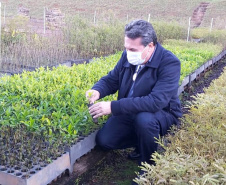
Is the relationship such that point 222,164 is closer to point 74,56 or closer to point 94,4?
point 74,56

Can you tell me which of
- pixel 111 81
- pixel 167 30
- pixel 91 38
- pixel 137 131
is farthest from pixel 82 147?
pixel 167 30

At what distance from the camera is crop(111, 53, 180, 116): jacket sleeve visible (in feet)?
8.95

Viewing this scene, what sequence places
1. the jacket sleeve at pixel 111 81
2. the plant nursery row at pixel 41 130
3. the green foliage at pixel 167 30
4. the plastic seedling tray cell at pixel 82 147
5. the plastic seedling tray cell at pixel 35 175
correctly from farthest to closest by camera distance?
the green foliage at pixel 167 30 → the jacket sleeve at pixel 111 81 → the plastic seedling tray cell at pixel 82 147 → the plant nursery row at pixel 41 130 → the plastic seedling tray cell at pixel 35 175

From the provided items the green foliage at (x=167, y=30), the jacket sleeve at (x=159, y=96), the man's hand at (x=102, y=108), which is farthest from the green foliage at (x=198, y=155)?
the green foliage at (x=167, y=30)

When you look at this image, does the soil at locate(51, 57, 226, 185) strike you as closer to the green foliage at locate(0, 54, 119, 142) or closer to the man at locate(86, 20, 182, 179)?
the man at locate(86, 20, 182, 179)

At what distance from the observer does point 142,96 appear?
9.48 ft

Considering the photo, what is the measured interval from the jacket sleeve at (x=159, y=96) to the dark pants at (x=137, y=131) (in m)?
0.11

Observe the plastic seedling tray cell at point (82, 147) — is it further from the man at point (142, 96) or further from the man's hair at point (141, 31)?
the man's hair at point (141, 31)

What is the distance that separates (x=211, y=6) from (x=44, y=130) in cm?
3349

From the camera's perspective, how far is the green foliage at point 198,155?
158 centimetres

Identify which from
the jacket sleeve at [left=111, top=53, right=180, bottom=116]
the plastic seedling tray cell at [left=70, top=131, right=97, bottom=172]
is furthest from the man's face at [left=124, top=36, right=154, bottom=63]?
the plastic seedling tray cell at [left=70, top=131, right=97, bottom=172]

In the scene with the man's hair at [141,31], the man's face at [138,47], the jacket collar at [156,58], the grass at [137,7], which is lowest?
the jacket collar at [156,58]

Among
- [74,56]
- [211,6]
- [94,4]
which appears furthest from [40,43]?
[211,6]

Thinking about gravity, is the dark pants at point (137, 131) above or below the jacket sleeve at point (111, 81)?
below
